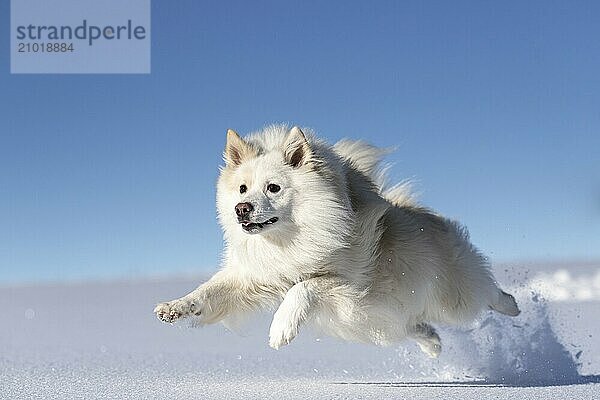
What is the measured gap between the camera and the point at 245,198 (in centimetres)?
486

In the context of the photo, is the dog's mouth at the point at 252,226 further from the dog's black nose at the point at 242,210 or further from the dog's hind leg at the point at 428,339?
the dog's hind leg at the point at 428,339

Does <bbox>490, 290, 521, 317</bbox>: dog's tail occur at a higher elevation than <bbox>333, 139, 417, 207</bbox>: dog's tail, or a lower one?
lower

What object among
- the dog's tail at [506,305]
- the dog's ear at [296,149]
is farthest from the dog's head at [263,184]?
the dog's tail at [506,305]

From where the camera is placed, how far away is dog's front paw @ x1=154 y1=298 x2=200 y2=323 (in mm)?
4766

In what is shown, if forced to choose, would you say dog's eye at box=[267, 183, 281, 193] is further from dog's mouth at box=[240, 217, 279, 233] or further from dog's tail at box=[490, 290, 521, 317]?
dog's tail at box=[490, 290, 521, 317]

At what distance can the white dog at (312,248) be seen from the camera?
4914 mm

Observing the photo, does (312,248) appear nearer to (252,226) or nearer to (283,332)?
(252,226)

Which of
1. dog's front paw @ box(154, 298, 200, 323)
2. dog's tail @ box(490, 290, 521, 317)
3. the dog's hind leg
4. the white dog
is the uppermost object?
the white dog

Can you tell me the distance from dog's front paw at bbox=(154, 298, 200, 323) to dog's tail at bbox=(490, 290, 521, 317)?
8.99ft

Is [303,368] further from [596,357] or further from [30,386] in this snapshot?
[596,357]

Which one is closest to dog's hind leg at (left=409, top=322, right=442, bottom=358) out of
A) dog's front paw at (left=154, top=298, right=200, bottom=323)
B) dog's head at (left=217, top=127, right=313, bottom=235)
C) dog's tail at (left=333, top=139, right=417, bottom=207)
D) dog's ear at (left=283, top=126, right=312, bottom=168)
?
dog's tail at (left=333, top=139, right=417, bottom=207)

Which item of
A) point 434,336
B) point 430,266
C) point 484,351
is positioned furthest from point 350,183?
point 484,351

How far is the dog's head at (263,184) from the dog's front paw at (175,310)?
59 centimetres

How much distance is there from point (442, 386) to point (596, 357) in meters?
1.69
